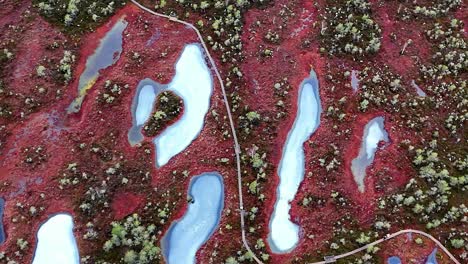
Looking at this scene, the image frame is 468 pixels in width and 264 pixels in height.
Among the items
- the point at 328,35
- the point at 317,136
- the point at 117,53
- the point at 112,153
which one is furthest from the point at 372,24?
the point at 112,153

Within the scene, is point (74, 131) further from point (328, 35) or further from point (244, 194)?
point (328, 35)

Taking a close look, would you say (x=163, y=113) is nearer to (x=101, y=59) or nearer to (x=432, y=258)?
(x=101, y=59)

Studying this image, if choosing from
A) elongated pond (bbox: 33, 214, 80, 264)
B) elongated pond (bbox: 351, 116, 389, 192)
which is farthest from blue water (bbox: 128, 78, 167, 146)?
elongated pond (bbox: 351, 116, 389, 192)

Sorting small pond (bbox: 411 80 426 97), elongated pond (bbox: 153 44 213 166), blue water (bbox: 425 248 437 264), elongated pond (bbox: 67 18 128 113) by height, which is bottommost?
blue water (bbox: 425 248 437 264)

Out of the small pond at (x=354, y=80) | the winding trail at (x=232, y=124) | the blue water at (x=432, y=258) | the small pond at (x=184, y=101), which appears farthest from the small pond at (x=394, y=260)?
the small pond at (x=184, y=101)

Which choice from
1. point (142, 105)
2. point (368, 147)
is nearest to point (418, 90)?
point (368, 147)

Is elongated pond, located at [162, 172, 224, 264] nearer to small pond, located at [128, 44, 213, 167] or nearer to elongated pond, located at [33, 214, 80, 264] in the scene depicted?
small pond, located at [128, 44, 213, 167]
